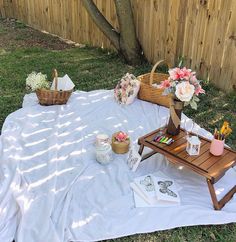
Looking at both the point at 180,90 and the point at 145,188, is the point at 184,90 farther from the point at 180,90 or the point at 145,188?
the point at 145,188

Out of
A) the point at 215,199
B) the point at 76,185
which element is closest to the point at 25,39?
the point at 76,185

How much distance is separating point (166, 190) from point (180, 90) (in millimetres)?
746

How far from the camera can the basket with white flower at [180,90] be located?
102 inches

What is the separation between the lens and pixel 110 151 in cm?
293

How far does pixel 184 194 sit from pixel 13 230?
1.24 meters

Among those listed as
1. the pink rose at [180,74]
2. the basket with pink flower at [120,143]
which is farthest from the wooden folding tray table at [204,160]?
the pink rose at [180,74]

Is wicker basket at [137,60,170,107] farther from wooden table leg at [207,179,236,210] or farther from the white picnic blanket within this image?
wooden table leg at [207,179,236,210]

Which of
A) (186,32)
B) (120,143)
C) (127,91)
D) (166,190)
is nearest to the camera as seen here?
(166,190)

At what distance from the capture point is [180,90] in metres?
2.58

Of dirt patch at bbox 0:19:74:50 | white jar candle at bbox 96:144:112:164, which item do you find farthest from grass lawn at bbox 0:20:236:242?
white jar candle at bbox 96:144:112:164

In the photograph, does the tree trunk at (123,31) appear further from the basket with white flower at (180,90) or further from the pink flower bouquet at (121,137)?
the basket with white flower at (180,90)

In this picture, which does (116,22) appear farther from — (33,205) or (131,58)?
(33,205)

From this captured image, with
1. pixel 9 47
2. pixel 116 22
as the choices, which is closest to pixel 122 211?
pixel 116 22

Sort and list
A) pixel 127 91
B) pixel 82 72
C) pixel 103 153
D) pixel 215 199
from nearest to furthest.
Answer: pixel 215 199, pixel 103 153, pixel 127 91, pixel 82 72
